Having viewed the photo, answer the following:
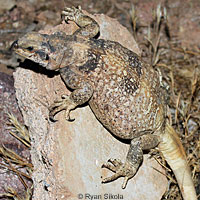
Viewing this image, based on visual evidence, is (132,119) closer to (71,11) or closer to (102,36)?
(102,36)

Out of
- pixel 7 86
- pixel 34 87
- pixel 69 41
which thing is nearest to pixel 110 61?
pixel 69 41

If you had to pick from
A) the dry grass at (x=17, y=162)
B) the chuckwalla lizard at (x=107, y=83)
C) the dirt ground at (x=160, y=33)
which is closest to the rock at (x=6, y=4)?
the dirt ground at (x=160, y=33)

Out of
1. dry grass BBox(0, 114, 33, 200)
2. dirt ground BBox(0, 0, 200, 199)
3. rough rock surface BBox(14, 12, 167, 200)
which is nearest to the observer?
rough rock surface BBox(14, 12, 167, 200)

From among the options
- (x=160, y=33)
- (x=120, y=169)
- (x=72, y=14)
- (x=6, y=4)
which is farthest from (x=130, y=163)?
(x=6, y=4)

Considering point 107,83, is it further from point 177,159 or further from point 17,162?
point 17,162

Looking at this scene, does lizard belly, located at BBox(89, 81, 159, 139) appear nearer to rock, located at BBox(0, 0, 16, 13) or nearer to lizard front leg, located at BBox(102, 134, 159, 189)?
lizard front leg, located at BBox(102, 134, 159, 189)

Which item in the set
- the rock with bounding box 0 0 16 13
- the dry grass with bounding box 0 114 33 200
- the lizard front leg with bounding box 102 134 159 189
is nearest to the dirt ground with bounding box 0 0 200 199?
the rock with bounding box 0 0 16 13
